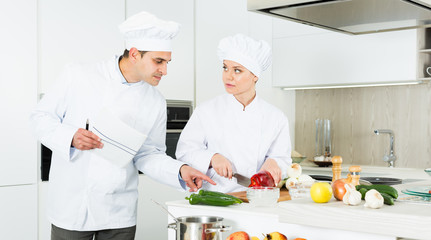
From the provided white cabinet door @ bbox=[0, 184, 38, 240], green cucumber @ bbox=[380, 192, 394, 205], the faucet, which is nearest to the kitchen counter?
green cucumber @ bbox=[380, 192, 394, 205]

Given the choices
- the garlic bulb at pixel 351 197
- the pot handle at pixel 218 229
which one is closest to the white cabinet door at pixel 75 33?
the pot handle at pixel 218 229

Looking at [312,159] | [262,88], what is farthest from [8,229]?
[312,159]

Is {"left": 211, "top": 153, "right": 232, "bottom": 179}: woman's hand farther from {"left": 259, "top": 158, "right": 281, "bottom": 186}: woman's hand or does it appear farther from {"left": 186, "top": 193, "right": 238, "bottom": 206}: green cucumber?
{"left": 186, "top": 193, "right": 238, "bottom": 206}: green cucumber

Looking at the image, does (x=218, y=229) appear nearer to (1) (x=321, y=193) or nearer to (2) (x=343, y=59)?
(1) (x=321, y=193)

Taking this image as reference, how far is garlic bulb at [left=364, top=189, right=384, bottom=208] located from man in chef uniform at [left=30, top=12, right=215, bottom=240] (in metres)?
0.79

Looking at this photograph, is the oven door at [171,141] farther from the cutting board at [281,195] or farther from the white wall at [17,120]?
the cutting board at [281,195]

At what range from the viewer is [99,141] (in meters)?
2.06

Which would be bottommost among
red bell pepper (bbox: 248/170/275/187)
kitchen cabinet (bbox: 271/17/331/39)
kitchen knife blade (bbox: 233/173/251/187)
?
kitchen knife blade (bbox: 233/173/251/187)

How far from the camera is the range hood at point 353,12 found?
2184 millimetres

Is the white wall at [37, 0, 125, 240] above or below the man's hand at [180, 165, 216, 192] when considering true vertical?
above

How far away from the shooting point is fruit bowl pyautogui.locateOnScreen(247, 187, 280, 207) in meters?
1.99

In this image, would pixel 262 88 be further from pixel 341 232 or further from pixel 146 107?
pixel 341 232

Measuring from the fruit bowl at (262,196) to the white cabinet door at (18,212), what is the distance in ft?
4.99

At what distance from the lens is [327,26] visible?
2627 mm
